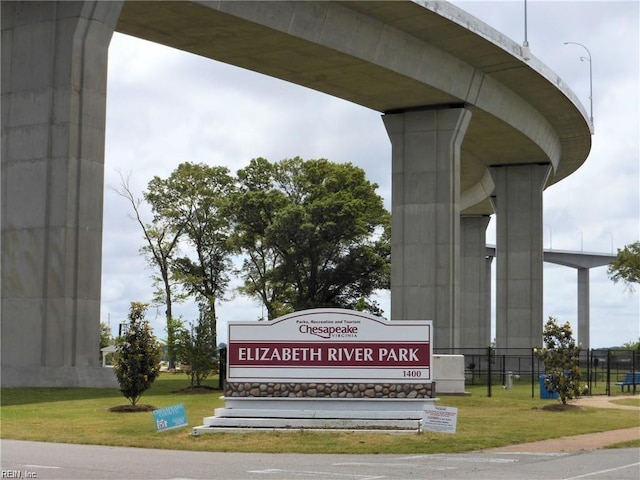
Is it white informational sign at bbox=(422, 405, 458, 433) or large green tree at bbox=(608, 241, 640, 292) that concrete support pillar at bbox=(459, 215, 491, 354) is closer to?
large green tree at bbox=(608, 241, 640, 292)

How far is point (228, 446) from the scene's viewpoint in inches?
757

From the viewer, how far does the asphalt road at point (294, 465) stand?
14.8 m

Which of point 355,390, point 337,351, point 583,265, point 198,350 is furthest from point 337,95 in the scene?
point 583,265

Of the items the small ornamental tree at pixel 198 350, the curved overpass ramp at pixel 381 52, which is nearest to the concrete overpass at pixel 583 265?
the curved overpass ramp at pixel 381 52

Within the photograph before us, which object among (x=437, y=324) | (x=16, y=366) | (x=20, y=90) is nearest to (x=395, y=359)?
(x=16, y=366)

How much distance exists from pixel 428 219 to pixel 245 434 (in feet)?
91.6

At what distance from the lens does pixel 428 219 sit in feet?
156

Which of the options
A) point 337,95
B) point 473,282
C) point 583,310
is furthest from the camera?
point 583,310

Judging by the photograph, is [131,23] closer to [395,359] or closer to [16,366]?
[16,366]

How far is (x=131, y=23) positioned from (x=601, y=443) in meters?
22.5

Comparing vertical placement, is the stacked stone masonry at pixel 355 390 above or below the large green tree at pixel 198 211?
below

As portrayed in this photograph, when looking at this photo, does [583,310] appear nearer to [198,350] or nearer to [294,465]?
[198,350]

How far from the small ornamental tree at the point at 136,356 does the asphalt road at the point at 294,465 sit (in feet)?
23.3

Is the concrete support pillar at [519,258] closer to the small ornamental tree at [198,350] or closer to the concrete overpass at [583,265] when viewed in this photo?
the small ornamental tree at [198,350]
